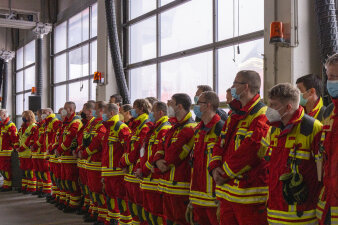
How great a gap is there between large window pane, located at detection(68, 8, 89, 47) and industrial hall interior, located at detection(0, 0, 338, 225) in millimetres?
74

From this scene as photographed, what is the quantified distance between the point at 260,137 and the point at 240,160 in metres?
0.22

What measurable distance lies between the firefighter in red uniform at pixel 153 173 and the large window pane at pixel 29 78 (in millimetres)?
14517

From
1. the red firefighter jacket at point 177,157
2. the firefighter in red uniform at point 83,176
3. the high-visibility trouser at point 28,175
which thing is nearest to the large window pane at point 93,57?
the high-visibility trouser at point 28,175

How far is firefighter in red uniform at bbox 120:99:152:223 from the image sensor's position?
5020mm

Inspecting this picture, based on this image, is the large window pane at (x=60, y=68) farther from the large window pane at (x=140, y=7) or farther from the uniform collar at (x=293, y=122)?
the uniform collar at (x=293, y=122)

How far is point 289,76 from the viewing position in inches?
207

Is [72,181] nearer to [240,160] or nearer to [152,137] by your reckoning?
[152,137]

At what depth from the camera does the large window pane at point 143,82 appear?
9.53 metres

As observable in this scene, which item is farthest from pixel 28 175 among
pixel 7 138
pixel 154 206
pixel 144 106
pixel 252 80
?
pixel 252 80

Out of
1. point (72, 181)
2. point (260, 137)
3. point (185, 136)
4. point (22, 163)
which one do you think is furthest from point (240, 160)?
point (22, 163)

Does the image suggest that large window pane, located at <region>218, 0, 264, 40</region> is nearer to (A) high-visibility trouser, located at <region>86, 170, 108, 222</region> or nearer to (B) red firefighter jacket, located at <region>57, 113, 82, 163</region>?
(B) red firefighter jacket, located at <region>57, 113, 82, 163</region>

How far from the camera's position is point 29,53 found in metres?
18.5

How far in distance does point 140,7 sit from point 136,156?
5.82m

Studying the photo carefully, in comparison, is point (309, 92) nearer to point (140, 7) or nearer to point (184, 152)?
point (184, 152)
